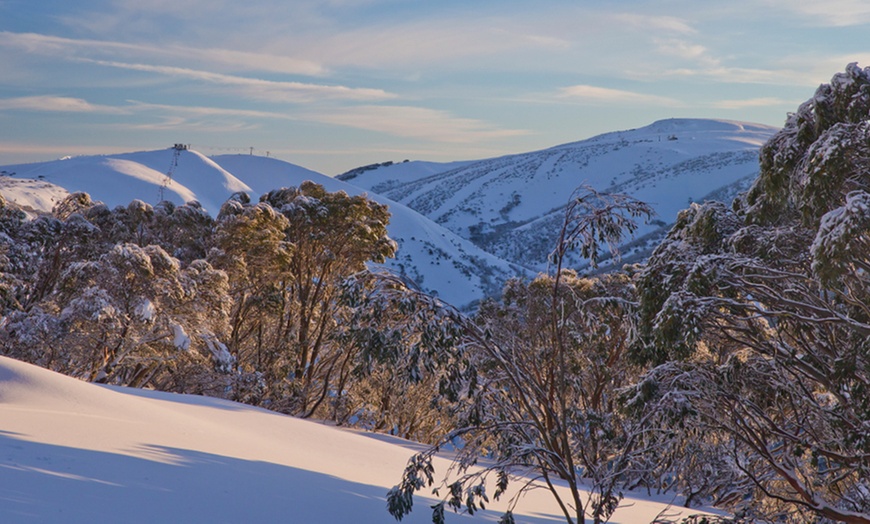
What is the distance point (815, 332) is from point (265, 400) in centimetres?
1523

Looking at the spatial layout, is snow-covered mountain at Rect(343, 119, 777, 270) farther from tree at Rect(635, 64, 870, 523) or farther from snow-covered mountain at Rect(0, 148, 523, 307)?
tree at Rect(635, 64, 870, 523)

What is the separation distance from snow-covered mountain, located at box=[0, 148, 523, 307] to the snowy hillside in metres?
45.6

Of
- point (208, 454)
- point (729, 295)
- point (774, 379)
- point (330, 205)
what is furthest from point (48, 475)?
point (330, 205)

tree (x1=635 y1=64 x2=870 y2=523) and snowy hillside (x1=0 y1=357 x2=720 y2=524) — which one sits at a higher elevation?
tree (x1=635 y1=64 x2=870 y2=523)

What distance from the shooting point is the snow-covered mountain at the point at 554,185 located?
99750mm

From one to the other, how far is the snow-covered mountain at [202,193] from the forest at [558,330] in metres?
34.8

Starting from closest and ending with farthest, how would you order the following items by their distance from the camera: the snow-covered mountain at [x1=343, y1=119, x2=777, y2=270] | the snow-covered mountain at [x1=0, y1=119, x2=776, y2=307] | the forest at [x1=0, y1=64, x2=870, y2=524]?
the forest at [x1=0, y1=64, x2=870, y2=524] < the snow-covered mountain at [x1=0, y1=119, x2=776, y2=307] < the snow-covered mountain at [x1=343, y1=119, x2=777, y2=270]

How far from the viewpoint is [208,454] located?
8016mm

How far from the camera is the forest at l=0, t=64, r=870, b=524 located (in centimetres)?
701

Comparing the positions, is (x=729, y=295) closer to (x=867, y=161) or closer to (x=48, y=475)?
(x=867, y=161)

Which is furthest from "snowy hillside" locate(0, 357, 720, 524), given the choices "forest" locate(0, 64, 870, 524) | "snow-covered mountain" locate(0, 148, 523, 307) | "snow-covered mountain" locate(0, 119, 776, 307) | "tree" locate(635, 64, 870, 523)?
"snow-covered mountain" locate(0, 148, 523, 307)

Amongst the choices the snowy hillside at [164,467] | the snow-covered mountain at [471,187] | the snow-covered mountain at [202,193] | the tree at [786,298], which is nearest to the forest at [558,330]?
the tree at [786,298]

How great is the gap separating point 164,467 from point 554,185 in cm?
12324

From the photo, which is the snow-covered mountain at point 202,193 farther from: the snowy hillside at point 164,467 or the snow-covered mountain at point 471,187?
the snowy hillside at point 164,467
